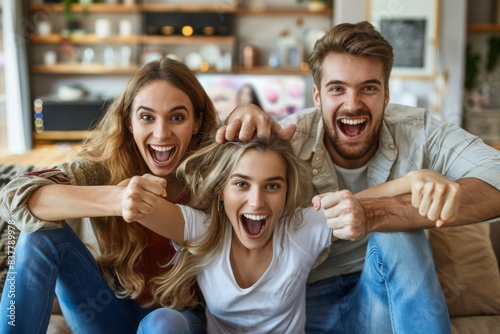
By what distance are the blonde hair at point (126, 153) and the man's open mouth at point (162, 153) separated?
0.21 feet

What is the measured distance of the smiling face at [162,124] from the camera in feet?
5.32

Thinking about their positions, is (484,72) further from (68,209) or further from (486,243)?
(68,209)

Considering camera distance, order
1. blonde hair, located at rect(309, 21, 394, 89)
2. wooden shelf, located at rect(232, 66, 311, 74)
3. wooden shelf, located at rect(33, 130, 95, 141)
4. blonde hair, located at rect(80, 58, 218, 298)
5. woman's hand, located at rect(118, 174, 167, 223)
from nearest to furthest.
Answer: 1. woman's hand, located at rect(118, 174, 167, 223)
2. blonde hair, located at rect(80, 58, 218, 298)
3. blonde hair, located at rect(309, 21, 394, 89)
4. wooden shelf, located at rect(33, 130, 95, 141)
5. wooden shelf, located at rect(232, 66, 311, 74)

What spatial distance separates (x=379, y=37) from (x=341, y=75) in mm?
159

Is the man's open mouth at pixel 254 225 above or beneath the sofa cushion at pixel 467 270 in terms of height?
above

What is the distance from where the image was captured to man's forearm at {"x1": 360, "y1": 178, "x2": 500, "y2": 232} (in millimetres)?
1312

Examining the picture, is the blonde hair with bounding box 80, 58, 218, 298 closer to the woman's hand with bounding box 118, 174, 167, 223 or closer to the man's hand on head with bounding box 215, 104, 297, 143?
the man's hand on head with bounding box 215, 104, 297, 143

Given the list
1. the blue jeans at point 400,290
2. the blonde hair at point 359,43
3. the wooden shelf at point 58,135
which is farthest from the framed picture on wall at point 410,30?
the blue jeans at point 400,290

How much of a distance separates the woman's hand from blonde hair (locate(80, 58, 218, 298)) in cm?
32

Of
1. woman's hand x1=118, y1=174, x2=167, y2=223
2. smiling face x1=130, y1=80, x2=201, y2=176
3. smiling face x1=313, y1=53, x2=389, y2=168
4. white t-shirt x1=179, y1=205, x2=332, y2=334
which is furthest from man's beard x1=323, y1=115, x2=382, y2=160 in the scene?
woman's hand x1=118, y1=174, x2=167, y2=223

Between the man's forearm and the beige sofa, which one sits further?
the beige sofa

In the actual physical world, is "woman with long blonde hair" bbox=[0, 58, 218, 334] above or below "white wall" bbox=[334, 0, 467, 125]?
below

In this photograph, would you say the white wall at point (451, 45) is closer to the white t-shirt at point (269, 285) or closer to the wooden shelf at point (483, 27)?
the wooden shelf at point (483, 27)

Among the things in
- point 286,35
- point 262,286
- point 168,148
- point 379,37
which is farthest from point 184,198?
point 286,35
